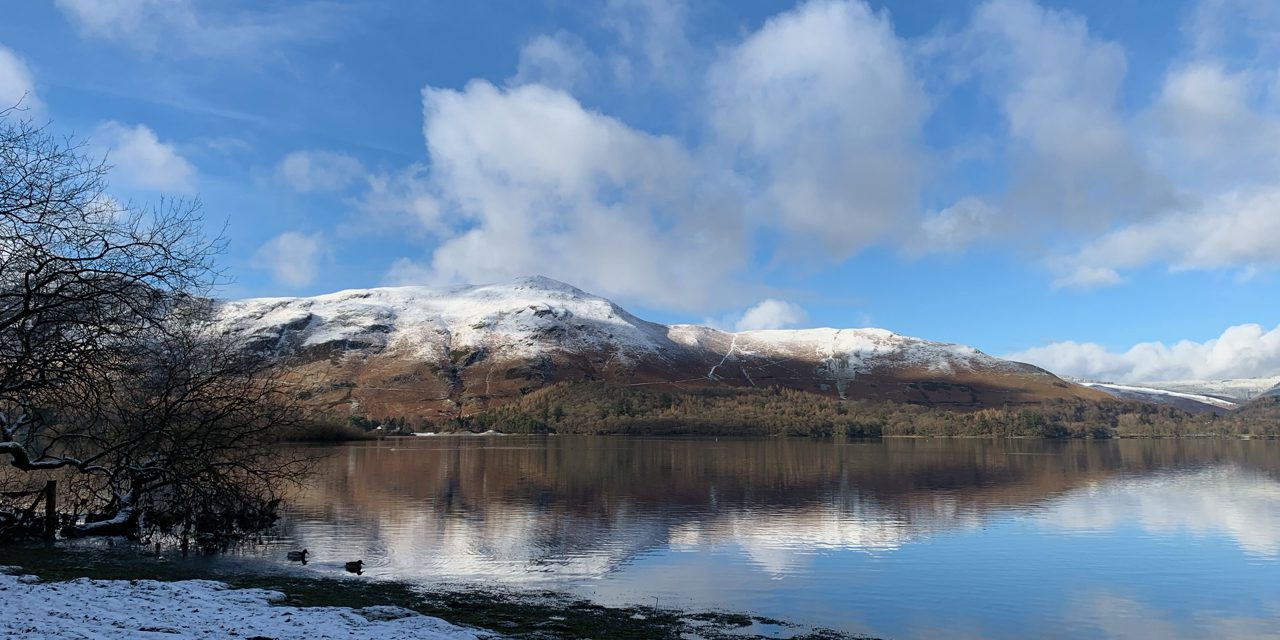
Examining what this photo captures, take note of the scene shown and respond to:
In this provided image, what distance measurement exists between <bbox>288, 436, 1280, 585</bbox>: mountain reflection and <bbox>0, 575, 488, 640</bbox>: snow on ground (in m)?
11.3

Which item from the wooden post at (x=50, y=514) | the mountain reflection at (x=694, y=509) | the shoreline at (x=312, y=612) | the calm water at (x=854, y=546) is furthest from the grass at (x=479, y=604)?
the mountain reflection at (x=694, y=509)

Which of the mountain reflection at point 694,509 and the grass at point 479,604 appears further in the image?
the mountain reflection at point 694,509

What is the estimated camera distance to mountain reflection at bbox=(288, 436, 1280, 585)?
37562mm

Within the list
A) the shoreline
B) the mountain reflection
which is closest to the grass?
the shoreline

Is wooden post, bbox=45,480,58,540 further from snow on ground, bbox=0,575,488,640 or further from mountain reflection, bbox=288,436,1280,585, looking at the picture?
snow on ground, bbox=0,575,488,640

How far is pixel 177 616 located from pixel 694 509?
4330cm

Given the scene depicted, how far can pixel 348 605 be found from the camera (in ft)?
69.9

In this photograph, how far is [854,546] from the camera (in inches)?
1630

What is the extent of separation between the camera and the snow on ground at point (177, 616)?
49.5 ft

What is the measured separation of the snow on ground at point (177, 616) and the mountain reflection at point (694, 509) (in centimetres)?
1125

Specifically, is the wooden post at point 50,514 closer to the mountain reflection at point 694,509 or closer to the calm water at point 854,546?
the calm water at point 854,546

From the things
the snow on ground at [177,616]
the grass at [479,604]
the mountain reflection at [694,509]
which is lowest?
the mountain reflection at [694,509]

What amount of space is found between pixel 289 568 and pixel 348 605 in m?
9.89

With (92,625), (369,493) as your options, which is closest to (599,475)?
(369,493)
